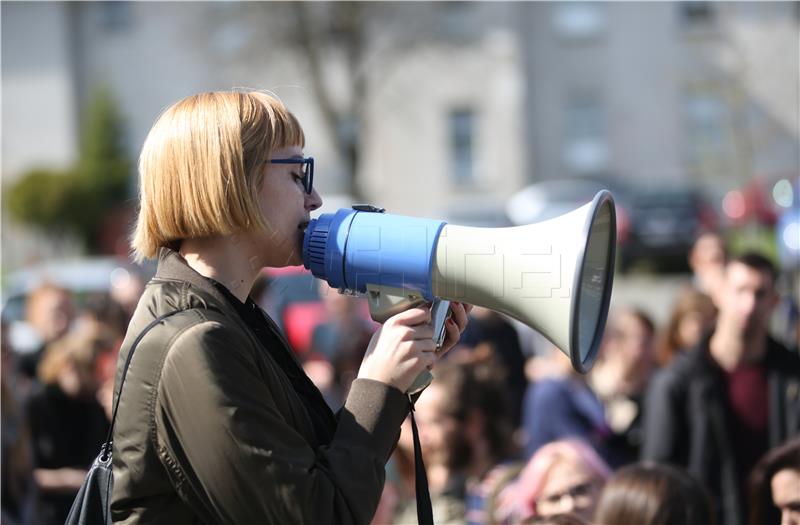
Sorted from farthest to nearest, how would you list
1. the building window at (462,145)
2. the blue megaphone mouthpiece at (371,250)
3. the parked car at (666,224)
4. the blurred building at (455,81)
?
the building window at (462,145)
the blurred building at (455,81)
the parked car at (666,224)
the blue megaphone mouthpiece at (371,250)

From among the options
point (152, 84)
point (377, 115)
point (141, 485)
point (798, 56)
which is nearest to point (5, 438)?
point (141, 485)

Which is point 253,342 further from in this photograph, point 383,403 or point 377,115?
point 377,115

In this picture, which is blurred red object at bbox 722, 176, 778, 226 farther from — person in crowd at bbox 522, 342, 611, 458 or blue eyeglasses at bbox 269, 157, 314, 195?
blue eyeglasses at bbox 269, 157, 314, 195

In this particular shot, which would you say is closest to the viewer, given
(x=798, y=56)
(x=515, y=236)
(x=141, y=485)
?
(x=141, y=485)

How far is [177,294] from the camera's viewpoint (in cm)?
178

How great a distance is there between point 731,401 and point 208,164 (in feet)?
9.84

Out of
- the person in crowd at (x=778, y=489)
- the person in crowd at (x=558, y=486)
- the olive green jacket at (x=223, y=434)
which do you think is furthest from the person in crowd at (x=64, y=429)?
the olive green jacket at (x=223, y=434)

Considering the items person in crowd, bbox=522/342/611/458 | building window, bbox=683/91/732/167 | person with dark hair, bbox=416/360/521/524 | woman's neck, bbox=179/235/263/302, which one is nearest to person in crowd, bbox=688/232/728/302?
person in crowd, bbox=522/342/611/458

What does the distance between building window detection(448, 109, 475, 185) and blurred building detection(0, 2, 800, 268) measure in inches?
1.5

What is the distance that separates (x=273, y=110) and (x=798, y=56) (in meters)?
23.0

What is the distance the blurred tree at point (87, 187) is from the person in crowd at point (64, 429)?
23564 millimetres

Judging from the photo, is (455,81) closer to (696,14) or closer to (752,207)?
(696,14)

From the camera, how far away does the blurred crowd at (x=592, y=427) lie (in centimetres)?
323

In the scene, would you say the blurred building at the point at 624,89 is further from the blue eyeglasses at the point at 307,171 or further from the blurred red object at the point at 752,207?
the blue eyeglasses at the point at 307,171
